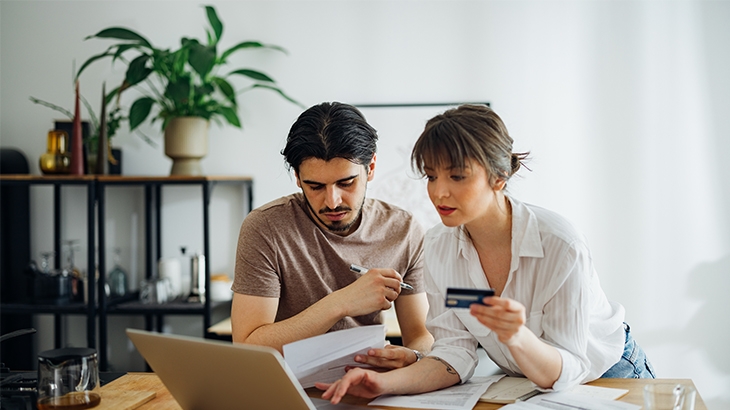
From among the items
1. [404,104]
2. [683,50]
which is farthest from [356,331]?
[683,50]

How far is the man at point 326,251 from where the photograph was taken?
1652 millimetres

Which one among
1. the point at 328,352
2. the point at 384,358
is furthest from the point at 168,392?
the point at 384,358

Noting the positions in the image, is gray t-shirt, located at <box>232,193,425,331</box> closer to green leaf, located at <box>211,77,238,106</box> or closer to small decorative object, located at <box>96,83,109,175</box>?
green leaf, located at <box>211,77,238,106</box>

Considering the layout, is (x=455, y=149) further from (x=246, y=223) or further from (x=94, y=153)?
(x=94, y=153)


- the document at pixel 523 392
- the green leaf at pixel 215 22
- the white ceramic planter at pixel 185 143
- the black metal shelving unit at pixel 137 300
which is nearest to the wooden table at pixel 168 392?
the document at pixel 523 392

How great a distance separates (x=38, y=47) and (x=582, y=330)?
3.15 m

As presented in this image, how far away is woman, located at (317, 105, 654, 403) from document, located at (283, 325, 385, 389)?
0.05 meters

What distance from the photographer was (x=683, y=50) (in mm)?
3027

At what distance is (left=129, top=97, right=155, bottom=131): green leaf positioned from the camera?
9.88 feet

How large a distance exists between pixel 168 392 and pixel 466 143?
875 millimetres

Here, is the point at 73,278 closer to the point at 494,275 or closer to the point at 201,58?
the point at 201,58

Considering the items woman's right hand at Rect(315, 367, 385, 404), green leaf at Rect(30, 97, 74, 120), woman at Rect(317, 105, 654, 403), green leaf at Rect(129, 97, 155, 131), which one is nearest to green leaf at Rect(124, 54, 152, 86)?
green leaf at Rect(129, 97, 155, 131)

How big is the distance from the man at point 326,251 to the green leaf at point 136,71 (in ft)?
4.75

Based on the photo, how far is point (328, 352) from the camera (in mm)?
1421
